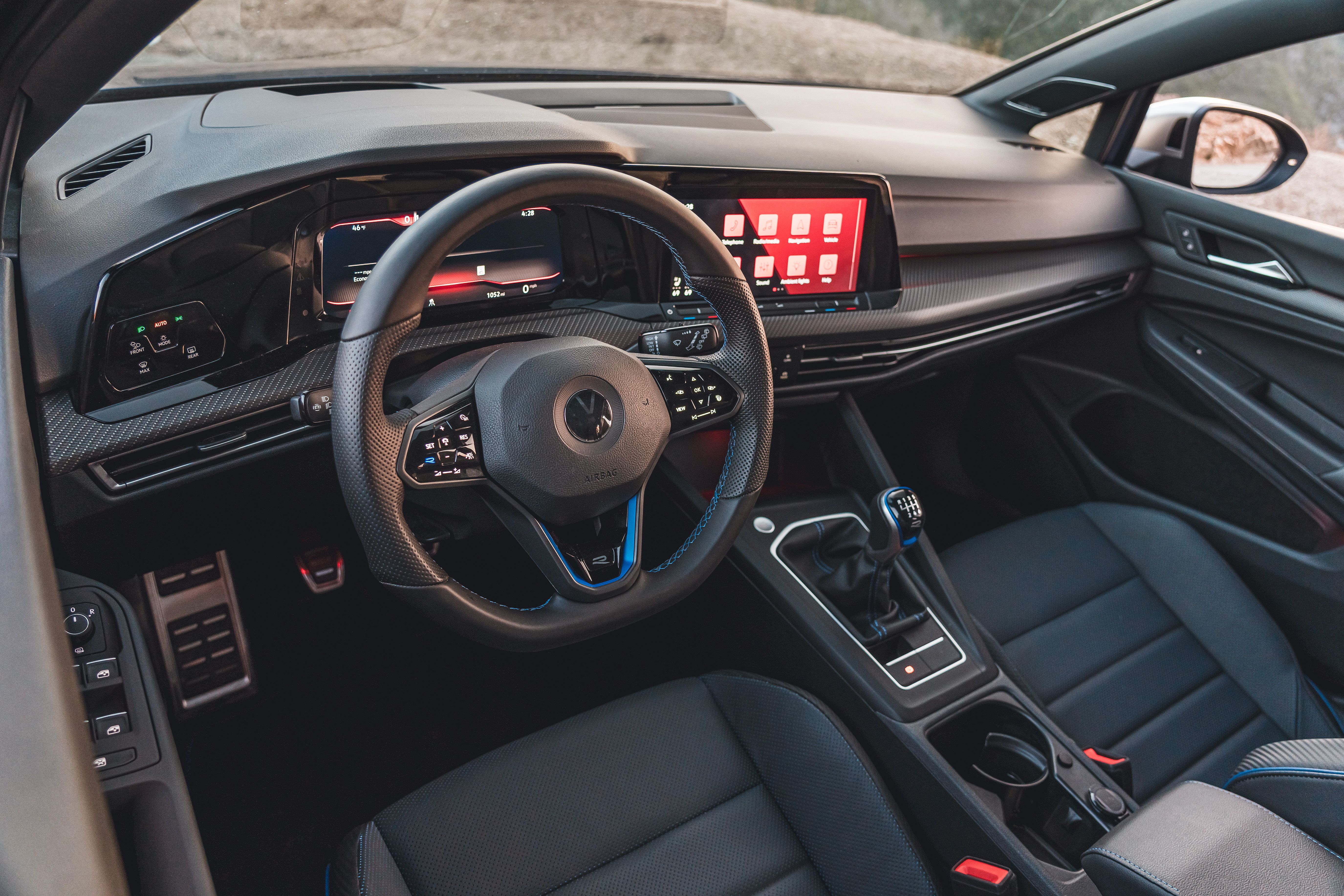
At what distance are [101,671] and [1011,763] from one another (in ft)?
4.16

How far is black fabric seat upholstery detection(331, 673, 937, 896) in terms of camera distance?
120 cm

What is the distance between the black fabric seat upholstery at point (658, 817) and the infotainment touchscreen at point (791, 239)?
0.71 m

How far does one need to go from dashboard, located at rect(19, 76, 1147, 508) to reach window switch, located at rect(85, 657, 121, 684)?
25 centimetres

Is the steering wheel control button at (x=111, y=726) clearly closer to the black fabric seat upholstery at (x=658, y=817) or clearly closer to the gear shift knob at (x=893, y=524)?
the black fabric seat upholstery at (x=658, y=817)

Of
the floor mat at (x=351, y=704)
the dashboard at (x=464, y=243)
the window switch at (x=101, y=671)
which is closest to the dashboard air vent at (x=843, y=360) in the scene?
the dashboard at (x=464, y=243)

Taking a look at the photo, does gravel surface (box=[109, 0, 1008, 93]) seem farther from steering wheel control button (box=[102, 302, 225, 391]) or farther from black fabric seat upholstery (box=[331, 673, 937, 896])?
black fabric seat upholstery (box=[331, 673, 937, 896])

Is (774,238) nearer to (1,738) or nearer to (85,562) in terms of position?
(85,562)

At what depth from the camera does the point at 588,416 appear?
3.69 ft

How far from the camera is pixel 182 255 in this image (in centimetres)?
113

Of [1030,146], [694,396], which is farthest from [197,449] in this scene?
[1030,146]

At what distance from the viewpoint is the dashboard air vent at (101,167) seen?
1195 millimetres

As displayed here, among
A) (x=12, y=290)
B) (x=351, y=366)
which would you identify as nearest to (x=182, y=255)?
(x=12, y=290)

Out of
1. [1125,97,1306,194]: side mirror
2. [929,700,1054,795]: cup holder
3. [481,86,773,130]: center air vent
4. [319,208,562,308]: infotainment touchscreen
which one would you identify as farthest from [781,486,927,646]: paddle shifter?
[1125,97,1306,194]: side mirror

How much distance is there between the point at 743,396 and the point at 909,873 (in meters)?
0.70
